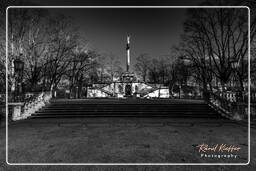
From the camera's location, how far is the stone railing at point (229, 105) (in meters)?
10.5

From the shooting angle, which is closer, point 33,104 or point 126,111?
point 33,104

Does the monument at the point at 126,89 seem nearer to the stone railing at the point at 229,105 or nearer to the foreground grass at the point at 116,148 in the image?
the stone railing at the point at 229,105

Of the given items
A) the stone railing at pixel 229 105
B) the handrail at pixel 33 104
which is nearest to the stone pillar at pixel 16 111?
the handrail at pixel 33 104

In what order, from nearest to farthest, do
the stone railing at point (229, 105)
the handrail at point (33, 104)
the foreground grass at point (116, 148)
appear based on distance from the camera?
the foreground grass at point (116, 148), the stone railing at point (229, 105), the handrail at point (33, 104)

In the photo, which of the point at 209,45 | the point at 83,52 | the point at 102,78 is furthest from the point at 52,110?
the point at 102,78

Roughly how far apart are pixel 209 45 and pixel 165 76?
146 ft

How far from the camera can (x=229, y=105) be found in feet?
35.6

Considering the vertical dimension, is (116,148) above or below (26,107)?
below

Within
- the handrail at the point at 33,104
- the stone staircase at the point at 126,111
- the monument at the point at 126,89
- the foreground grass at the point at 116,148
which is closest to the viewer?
the foreground grass at the point at 116,148

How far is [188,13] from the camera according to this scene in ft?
51.9

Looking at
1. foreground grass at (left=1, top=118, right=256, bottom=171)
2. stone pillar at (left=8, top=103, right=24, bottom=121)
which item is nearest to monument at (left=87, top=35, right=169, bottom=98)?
stone pillar at (left=8, top=103, right=24, bottom=121)

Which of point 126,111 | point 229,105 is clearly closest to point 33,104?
point 126,111

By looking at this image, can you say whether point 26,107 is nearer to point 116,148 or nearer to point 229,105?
point 116,148

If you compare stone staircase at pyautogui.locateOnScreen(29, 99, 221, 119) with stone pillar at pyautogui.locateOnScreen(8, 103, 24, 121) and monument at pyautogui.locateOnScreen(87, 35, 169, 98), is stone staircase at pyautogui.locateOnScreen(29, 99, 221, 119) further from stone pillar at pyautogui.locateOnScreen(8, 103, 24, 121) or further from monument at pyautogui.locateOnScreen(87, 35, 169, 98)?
monument at pyautogui.locateOnScreen(87, 35, 169, 98)
